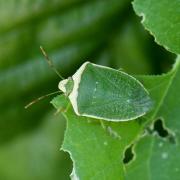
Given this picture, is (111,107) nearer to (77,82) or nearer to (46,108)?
(77,82)

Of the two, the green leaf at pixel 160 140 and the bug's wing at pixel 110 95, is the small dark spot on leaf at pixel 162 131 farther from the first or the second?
the bug's wing at pixel 110 95

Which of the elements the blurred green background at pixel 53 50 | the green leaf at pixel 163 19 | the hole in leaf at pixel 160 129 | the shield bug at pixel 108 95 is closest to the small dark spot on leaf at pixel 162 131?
the hole in leaf at pixel 160 129

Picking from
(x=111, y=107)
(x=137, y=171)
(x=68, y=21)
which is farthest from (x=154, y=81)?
(x=68, y=21)

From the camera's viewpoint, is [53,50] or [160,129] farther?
[53,50]

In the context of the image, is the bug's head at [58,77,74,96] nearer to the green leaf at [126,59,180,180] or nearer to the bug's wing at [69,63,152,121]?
the bug's wing at [69,63,152,121]

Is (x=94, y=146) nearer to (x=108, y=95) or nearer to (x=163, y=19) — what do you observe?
(x=108, y=95)

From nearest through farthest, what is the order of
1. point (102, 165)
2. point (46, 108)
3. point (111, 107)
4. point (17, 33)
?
point (102, 165), point (111, 107), point (17, 33), point (46, 108)

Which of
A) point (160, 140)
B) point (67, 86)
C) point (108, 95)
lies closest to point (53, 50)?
point (67, 86)
